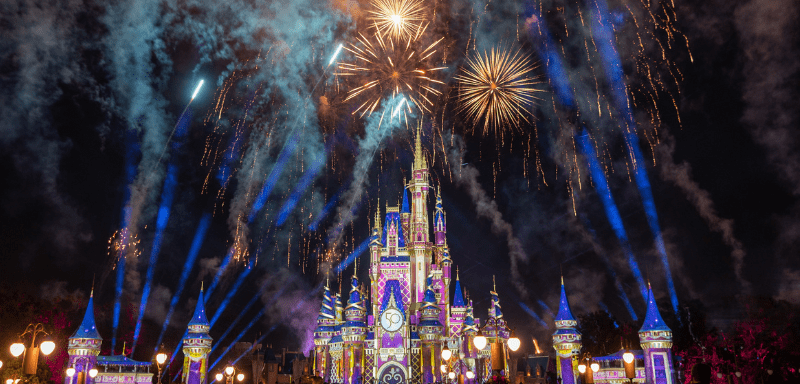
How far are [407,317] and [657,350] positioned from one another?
24828mm

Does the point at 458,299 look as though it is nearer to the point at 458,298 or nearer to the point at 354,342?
the point at 458,298

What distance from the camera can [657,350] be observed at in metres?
38.7

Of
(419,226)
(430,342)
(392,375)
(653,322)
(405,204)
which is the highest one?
(405,204)

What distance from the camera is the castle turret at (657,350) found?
38094mm

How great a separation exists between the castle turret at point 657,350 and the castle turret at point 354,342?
26927 mm

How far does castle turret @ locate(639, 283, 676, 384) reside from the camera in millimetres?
38094

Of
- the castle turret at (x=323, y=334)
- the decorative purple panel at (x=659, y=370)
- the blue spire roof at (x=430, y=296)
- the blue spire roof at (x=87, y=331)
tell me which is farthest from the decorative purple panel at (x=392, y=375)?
the blue spire roof at (x=87, y=331)

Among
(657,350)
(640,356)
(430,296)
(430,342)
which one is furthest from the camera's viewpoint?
(430,296)

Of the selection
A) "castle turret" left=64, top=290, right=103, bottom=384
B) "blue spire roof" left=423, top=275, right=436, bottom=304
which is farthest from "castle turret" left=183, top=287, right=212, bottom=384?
"blue spire roof" left=423, top=275, right=436, bottom=304

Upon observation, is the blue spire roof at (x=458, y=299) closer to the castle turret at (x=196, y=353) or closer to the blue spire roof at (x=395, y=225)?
the blue spire roof at (x=395, y=225)

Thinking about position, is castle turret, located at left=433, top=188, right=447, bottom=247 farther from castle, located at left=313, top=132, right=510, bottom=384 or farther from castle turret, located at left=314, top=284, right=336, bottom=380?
castle turret, located at left=314, top=284, right=336, bottom=380

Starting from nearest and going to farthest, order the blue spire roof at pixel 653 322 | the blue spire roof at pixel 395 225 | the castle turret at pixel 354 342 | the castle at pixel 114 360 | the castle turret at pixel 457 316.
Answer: the castle at pixel 114 360 < the blue spire roof at pixel 653 322 < the castle turret at pixel 354 342 < the castle turret at pixel 457 316 < the blue spire roof at pixel 395 225

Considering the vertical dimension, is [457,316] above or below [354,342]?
above

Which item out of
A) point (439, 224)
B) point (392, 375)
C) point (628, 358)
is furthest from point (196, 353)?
point (628, 358)
